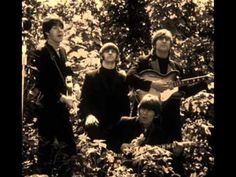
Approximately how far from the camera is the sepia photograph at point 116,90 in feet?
17.3

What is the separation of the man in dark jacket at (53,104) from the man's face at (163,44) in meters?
0.79

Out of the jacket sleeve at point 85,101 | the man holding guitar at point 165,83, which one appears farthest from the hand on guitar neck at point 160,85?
the jacket sleeve at point 85,101

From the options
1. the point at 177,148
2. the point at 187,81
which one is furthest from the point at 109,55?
the point at 177,148

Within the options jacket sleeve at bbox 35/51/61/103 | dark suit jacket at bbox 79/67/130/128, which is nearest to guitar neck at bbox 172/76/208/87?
dark suit jacket at bbox 79/67/130/128

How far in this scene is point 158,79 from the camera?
215 inches

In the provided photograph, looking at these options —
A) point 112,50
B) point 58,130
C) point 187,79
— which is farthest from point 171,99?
point 58,130

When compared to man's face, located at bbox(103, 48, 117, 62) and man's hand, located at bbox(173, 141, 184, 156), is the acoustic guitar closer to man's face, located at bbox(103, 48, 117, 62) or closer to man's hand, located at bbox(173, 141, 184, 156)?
man's face, located at bbox(103, 48, 117, 62)

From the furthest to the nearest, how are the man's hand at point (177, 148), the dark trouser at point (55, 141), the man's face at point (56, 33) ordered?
1. the man's hand at point (177, 148)
2. the man's face at point (56, 33)
3. the dark trouser at point (55, 141)

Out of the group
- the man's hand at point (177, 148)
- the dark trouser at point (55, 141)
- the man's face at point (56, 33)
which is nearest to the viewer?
the dark trouser at point (55, 141)

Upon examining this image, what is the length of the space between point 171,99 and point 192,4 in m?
0.89

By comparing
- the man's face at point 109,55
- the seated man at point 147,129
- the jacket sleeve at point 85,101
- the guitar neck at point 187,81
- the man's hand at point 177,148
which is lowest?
the man's hand at point 177,148

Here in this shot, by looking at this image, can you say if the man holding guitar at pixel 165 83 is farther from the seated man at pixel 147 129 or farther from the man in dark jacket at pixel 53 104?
the man in dark jacket at pixel 53 104

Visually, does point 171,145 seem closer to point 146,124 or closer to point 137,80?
point 146,124

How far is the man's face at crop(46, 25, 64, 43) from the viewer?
5.35 meters
